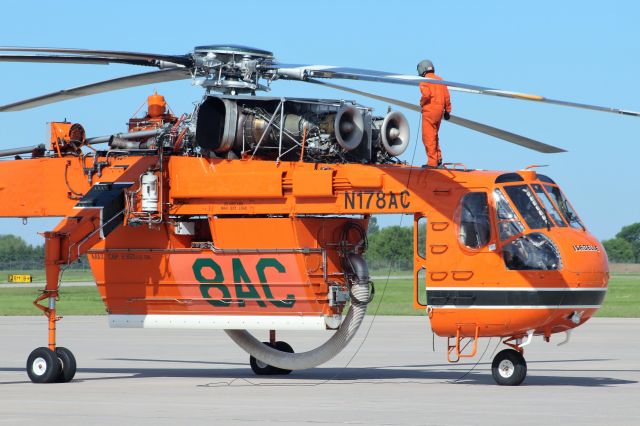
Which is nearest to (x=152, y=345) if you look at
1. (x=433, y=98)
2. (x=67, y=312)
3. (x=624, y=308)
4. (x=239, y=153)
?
(x=239, y=153)

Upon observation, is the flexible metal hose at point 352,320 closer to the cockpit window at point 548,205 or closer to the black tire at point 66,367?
the cockpit window at point 548,205

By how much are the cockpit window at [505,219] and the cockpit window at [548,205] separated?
536mm

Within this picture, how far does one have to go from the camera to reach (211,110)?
18219 millimetres

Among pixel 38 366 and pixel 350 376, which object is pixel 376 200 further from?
pixel 38 366

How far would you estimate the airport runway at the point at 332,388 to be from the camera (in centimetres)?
1416

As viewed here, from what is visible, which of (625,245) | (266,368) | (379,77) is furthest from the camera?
(625,245)

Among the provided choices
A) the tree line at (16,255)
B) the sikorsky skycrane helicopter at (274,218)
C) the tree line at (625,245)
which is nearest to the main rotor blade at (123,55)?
the sikorsky skycrane helicopter at (274,218)

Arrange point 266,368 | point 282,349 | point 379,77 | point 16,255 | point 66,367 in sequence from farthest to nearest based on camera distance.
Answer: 1. point 16,255
2. point 282,349
3. point 266,368
4. point 66,367
5. point 379,77

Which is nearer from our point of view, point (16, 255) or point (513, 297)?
point (513, 297)

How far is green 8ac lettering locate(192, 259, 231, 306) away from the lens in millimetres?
18969

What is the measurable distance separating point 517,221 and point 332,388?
366 centimetres

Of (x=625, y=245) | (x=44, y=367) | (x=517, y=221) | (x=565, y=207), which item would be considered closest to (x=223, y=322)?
(x=44, y=367)

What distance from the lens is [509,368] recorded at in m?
17.8

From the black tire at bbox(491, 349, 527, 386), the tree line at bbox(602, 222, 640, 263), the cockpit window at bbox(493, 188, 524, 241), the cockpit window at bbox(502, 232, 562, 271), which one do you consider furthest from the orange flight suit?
the tree line at bbox(602, 222, 640, 263)
